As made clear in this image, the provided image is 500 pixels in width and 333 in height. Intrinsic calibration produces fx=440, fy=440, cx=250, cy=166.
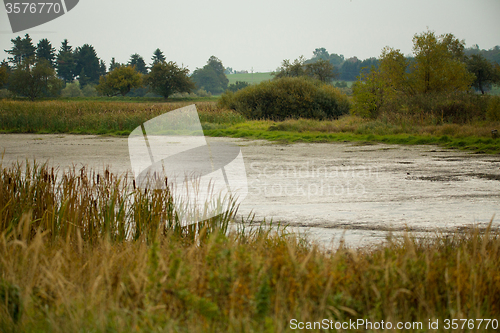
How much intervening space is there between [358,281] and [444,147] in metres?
17.8

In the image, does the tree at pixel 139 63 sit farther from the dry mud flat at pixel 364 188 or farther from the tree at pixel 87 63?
the dry mud flat at pixel 364 188

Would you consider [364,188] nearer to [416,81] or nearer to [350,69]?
[416,81]

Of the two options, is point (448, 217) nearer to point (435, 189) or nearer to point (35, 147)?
point (435, 189)

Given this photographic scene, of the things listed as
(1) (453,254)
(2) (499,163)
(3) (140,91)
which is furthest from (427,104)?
(3) (140,91)

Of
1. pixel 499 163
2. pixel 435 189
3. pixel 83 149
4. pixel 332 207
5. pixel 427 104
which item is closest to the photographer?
pixel 332 207

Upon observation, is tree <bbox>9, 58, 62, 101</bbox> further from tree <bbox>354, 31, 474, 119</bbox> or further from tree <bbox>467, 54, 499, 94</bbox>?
A: tree <bbox>467, 54, 499, 94</bbox>

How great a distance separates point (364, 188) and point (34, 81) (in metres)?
84.1

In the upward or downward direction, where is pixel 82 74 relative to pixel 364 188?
upward

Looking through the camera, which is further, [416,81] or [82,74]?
[82,74]

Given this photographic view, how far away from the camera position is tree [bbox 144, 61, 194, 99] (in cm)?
8344

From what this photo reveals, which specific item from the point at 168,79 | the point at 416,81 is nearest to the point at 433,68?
the point at 416,81

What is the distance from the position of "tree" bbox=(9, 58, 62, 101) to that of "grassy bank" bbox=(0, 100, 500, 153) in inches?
2076

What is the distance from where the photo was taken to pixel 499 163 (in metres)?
14.2

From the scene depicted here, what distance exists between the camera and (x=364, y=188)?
33.2ft
